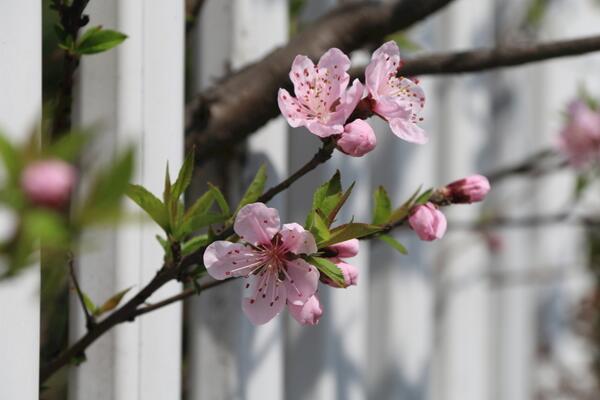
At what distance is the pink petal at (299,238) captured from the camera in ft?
2.51

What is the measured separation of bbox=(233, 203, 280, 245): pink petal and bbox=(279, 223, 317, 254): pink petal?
0.01m

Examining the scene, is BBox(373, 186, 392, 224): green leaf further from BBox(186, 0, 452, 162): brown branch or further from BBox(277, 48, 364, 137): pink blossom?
BBox(186, 0, 452, 162): brown branch

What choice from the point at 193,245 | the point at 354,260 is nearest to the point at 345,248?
the point at 193,245

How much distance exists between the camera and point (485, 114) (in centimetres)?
216

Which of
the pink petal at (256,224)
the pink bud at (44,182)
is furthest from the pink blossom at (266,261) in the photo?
the pink bud at (44,182)

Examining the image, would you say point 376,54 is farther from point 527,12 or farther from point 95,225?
point 527,12

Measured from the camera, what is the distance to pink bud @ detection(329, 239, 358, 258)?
0.82 meters

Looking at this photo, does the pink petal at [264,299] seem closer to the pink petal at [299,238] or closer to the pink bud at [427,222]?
the pink petal at [299,238]

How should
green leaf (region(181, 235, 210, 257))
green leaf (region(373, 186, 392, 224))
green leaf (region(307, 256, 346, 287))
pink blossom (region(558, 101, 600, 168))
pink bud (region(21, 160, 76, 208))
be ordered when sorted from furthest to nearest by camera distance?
pink blossom (region(558, 101, 600, 168)), green leaf (region(373, 186, 392, 224)), green leaf (region(181, 235, 210, 257)), green leaf (region(307, 256, 346, 287)), pink bud (region(21, 160, 76, 208))

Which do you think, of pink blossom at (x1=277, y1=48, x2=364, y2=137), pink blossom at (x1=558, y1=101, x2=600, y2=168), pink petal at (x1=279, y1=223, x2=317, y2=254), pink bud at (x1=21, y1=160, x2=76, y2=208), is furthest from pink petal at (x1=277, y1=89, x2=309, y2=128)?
pink blossom at (x1=558, y1=101, x2=600, y2=168)

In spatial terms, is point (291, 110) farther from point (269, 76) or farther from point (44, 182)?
point (44, 182)

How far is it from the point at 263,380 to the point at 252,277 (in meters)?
0.55

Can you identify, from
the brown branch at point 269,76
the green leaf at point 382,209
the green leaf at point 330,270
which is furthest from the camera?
the brown branch at point 269,76

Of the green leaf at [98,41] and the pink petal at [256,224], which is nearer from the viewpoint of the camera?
the pink petal at [256,224]
